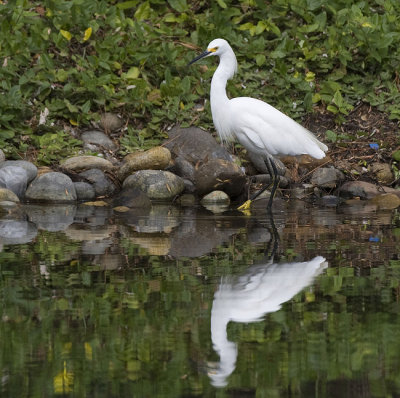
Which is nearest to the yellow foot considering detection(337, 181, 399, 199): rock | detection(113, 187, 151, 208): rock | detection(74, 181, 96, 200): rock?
detection(113, 187, 151, 208): rock

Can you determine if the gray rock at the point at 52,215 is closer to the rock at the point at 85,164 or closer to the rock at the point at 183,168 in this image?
the rock at the point at 85,164

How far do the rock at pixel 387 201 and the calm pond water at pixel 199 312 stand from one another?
2.11 m

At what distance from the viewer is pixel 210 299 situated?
4.36m

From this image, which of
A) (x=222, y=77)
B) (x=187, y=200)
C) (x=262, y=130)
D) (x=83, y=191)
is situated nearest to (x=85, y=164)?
(x=83, y=191)

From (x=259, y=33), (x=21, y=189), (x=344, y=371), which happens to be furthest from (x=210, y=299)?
(x=259, y=33)

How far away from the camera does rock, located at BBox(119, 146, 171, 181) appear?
969cm

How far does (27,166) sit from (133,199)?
4.44 feet

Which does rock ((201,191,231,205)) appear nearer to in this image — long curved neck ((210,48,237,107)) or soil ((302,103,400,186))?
long curved neck ((210,48,237,107))

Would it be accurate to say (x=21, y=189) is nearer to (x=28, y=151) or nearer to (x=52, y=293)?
(x=28, y=151)

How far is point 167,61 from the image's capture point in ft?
37.5

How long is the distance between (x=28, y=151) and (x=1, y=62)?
5.50ft

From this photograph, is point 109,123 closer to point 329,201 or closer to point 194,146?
point 194,146

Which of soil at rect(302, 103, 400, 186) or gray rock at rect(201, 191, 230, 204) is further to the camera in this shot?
soil at rect(302, 103, 400, 186)

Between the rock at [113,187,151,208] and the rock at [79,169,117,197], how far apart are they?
1.25 ft
